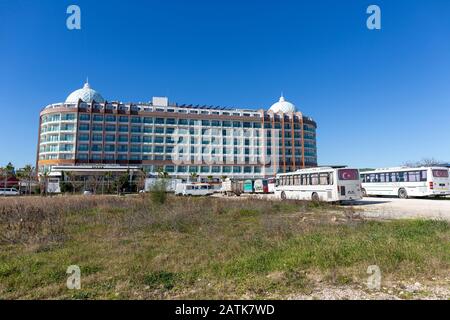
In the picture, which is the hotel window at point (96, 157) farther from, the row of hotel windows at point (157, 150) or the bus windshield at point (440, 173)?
the bus windshield at point (440, 173)

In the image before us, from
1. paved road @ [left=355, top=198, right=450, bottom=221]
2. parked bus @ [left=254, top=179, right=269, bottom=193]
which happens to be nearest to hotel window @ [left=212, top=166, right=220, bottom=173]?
parked bus @ [left=254, top=179, right=269, bottom=193]

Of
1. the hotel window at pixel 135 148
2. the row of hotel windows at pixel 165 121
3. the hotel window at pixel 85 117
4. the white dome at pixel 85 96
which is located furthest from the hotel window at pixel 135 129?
the white dome at pixel 85 96

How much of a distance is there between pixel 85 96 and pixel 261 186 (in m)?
62.8

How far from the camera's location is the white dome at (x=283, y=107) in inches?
3848

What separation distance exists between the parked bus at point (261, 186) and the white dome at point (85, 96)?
58.7m

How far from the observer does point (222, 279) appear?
16.8 ft

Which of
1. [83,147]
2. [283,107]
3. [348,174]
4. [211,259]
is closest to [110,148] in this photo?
[83,147]

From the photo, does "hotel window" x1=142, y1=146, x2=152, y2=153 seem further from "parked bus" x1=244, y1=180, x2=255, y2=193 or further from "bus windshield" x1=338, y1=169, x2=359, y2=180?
"bus windshield" x1=338, y1=169, x2=359, y2=180

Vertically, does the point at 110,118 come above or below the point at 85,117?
above

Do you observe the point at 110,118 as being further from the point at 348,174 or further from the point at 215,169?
the point at 348,174

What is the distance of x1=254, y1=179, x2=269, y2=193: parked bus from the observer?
156ft

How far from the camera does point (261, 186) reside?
48688 millimetres

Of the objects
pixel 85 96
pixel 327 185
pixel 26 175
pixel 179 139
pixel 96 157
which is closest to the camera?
pixel 327 185
